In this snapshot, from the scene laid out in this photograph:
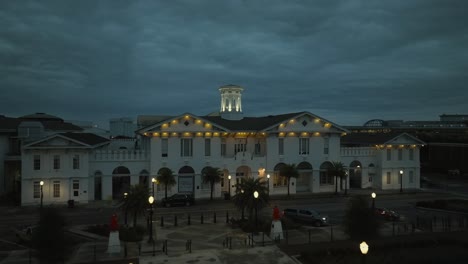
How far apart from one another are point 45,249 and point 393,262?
17247mm

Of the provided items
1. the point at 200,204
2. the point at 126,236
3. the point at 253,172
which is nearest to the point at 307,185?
the point at 253,172

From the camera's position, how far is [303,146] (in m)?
48.2

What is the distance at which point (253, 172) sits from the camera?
46.2 meters

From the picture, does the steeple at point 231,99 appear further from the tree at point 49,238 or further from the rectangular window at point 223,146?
the tree at point 49,238

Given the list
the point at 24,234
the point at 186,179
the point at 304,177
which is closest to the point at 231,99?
the point at 304,177

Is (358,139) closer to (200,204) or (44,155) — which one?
(200,204)

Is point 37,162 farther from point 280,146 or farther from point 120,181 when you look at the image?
point 280,146

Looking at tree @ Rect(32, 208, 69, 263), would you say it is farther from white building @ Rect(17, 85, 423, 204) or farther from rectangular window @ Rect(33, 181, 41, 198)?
rectangular window @ Rect(33, 181, 41, 198)

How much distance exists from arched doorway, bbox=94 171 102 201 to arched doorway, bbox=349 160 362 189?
32.3 m

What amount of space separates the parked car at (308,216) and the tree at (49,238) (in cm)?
1909

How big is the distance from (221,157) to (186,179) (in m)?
5.00

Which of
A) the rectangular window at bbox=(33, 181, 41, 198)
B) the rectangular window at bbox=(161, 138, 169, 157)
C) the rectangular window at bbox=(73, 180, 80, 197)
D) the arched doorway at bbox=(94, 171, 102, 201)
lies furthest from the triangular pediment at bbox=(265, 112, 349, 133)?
the rectangular window at bbox=(33, 181, 41, 198)

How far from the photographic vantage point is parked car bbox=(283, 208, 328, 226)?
29.1 m

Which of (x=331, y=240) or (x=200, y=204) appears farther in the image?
(x=200, y=204)
